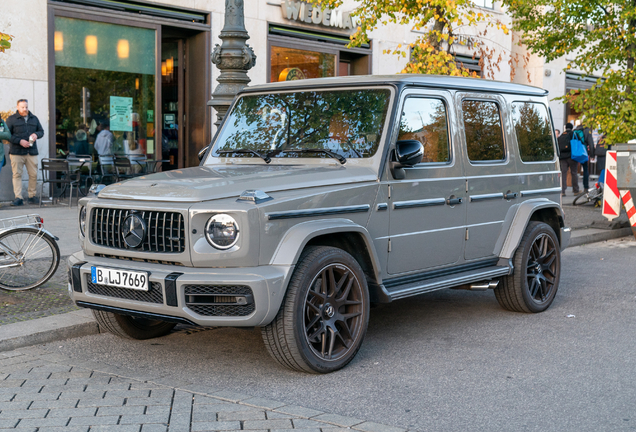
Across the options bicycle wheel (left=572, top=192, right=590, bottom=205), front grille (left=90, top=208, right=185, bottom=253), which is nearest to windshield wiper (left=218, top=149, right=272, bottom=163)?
front grille (left=90, top=208, right=185, bottom=253)

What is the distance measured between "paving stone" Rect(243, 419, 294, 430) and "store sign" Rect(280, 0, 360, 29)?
589 inches

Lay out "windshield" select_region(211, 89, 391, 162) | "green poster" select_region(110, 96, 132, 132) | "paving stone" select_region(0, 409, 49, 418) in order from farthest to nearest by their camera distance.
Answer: "green poster" select_region(110, 96, 132, 132) < "windshield" select_region(211, 89, 391, 162) < "paving stone" select_region(0, 409, 49, 418)

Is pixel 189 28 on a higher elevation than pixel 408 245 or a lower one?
higher

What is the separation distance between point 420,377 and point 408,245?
104 centimetres

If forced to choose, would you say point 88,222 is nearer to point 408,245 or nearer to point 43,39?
point 408,245

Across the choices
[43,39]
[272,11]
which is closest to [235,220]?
[43,39]

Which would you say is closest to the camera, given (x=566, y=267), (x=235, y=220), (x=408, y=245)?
(x=235, y=220)

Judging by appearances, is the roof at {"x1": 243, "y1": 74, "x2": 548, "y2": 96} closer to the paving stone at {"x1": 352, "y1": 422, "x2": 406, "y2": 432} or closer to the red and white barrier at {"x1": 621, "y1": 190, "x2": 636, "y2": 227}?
the paving stone at {"x1": 352, "y1": 422, "x2": 406, "y2": 432}

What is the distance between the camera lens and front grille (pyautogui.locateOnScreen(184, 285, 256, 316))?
14.8 ft

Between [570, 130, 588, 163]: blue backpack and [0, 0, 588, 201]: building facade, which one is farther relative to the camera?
[570, 130, 588, 163]: blue backpack

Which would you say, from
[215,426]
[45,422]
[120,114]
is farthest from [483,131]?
[120,114]

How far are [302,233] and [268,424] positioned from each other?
1.21 meters

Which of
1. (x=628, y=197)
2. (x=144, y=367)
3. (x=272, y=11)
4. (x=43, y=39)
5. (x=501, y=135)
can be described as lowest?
(x=144, y=367)

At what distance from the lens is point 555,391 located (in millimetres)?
4645
